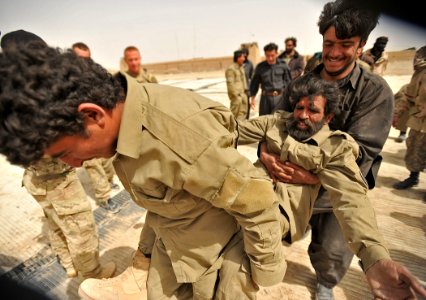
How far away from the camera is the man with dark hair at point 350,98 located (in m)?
1.51

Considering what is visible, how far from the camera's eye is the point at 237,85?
250 inches

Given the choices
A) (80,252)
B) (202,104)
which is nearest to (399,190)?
(202,104)

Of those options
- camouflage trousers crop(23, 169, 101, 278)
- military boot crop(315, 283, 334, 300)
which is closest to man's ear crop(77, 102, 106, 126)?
camouflage trousers crop(23, 169, 101, 278)

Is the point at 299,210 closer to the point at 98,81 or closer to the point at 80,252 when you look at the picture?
the point at 98,81

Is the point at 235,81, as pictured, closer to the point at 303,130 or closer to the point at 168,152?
the point at 303,130

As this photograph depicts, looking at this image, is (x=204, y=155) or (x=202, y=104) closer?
(x=204, y=155)

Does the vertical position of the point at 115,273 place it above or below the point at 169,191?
below

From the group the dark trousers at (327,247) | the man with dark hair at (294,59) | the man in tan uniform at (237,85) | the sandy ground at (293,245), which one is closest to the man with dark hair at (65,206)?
the sandy ground at (293,245)

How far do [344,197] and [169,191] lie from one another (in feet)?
3.12

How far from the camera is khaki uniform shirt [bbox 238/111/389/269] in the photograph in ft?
4.01

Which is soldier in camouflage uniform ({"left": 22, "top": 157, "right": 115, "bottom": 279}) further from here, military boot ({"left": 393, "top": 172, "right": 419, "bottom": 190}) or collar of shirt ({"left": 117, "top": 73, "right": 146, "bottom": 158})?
military boot ({"left": 393, "top": 172, "right": 419, "bottom": 190})

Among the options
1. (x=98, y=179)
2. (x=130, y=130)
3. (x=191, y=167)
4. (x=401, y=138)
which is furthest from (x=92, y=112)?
(x=401, y=138)

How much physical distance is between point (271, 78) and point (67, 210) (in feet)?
15.6

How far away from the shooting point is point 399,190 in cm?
343
